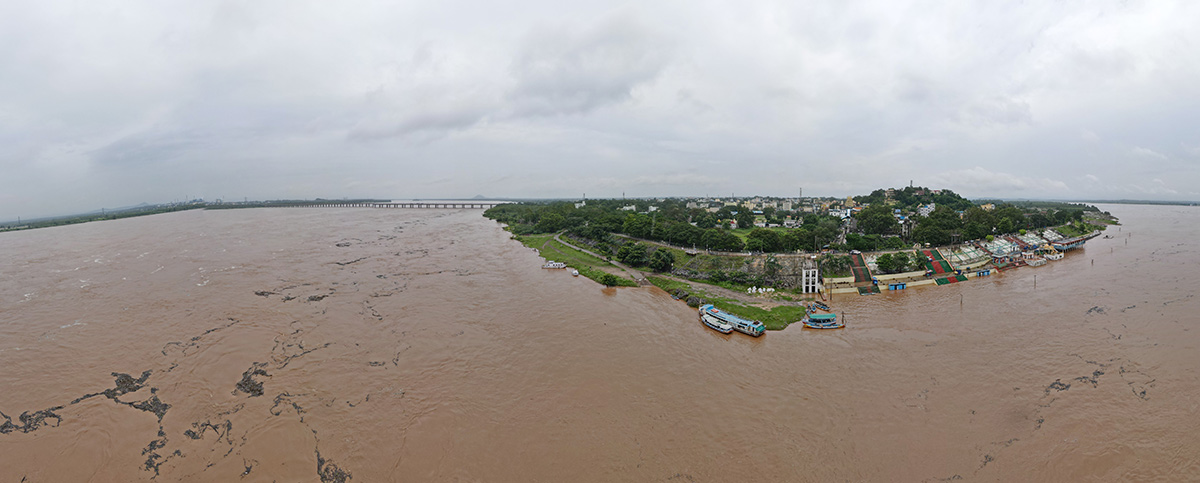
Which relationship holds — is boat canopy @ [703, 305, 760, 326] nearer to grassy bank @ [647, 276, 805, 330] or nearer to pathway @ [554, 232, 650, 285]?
grassy bank @ [647, 276, 805, 330]

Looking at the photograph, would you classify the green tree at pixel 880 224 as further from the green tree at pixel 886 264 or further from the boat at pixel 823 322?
the boat at pixel 823 322

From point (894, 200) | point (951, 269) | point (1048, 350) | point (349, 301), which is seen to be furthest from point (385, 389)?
point (894, 200)

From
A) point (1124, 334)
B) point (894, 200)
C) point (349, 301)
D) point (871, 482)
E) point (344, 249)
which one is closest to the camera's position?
point (871, 482)

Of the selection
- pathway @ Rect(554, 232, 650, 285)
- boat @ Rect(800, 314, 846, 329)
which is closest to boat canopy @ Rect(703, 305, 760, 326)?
boat @ Rect(800, 314, 846, 329)

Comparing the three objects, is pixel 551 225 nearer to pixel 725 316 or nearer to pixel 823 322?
pixel 725 316

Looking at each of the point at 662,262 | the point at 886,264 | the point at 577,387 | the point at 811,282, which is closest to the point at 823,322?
the point at 811,282

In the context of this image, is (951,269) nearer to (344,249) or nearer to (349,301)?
(349,301)
